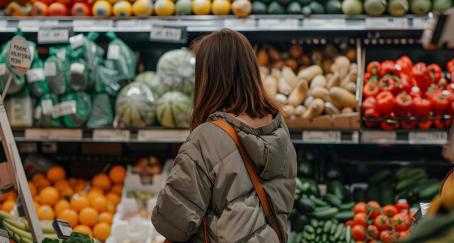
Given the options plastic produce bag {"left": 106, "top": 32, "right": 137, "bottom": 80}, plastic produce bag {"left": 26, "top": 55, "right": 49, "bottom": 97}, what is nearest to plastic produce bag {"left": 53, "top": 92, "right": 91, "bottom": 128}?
plastic produce bag {"left": 26, "top": 55, "right": 49, "bottom": 97}

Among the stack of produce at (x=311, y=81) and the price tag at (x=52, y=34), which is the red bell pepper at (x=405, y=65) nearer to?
the stack of produce at (x=311, y=81)

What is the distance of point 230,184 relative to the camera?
2.13 metres

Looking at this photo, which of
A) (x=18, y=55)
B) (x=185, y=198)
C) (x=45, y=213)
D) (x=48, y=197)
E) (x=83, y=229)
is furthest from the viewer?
(x=48, y=197)

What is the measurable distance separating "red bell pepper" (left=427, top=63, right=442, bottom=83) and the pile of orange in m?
1.93

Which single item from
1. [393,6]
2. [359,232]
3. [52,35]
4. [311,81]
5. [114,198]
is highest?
[393,6]

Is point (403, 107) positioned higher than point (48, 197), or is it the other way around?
A: point (403, 107)

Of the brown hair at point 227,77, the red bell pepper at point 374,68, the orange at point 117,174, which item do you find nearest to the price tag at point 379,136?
the red bell pepper at point 374,68

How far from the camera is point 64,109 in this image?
3779 millimetres

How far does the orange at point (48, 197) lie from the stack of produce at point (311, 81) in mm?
1376

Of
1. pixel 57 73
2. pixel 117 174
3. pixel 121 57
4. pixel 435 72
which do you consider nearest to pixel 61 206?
pixel 117 174

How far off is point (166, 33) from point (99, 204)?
3.37 feet

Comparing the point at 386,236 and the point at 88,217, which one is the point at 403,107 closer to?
the point at 386,236

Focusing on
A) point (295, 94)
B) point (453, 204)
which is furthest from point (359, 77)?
point (453, 204)

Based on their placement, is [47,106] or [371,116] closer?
[371,116]
